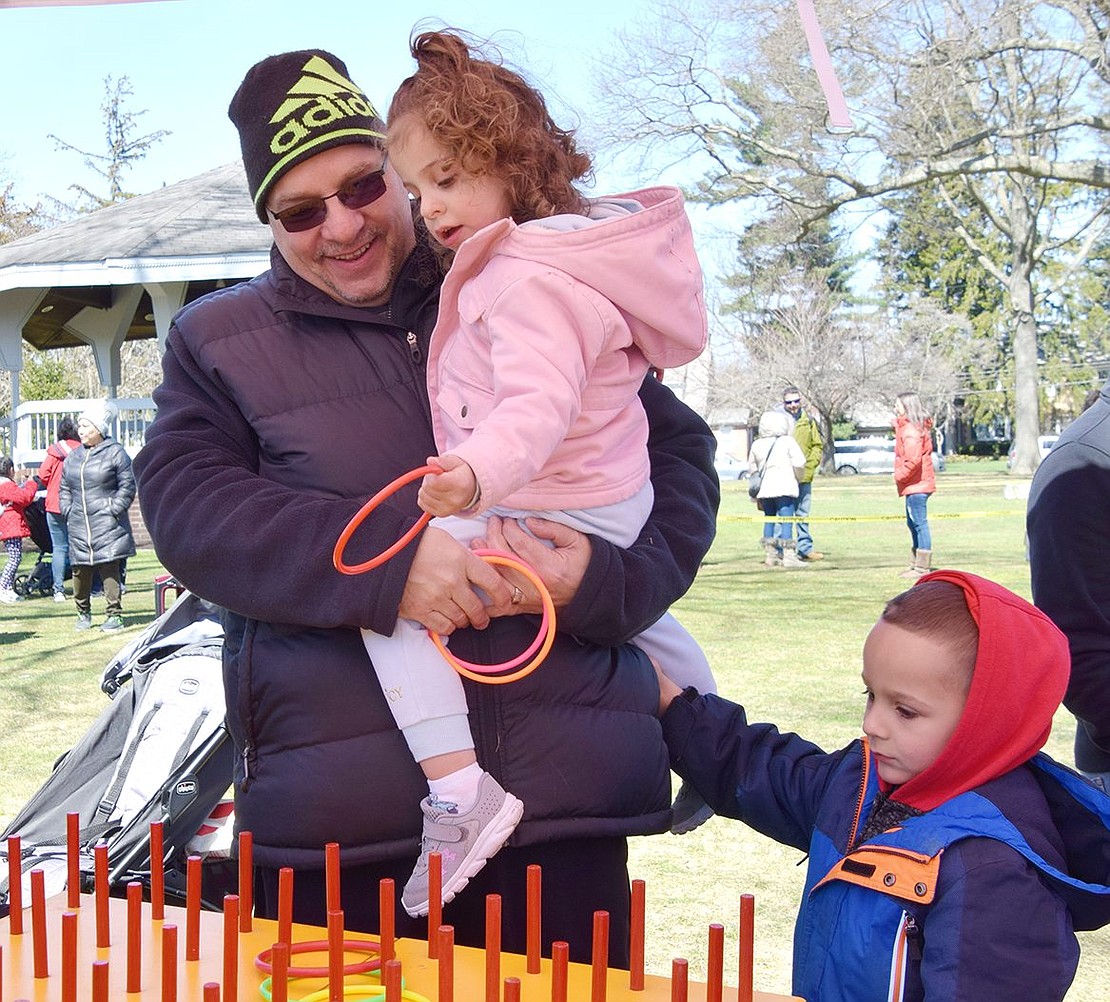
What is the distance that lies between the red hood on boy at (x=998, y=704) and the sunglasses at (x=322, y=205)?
1.10 metres

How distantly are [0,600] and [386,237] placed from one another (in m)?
12.4

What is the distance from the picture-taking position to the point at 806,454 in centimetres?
1525

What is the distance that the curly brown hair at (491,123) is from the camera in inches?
74.7

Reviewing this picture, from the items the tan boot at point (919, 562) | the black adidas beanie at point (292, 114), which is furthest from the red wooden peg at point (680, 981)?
the tan boot at point (919, 562)

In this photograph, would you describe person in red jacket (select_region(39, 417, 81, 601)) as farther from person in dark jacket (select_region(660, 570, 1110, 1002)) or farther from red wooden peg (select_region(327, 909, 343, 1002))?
red wooden peg (select_region(327, 909, 343, 1002))

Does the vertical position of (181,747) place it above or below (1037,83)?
below

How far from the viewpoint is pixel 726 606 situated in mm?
11297

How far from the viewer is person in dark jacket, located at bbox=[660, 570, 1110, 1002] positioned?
172 cm

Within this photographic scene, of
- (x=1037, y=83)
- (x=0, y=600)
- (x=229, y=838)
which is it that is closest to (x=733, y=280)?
(x=1037, y=83)

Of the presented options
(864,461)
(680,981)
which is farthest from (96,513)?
(864,461)

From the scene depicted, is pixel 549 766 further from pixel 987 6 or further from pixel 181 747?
pixel 987 6

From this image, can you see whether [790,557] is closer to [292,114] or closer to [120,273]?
[120,273]

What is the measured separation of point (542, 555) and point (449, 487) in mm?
294

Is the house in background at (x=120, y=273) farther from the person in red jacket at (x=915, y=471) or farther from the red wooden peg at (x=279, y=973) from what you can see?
the red wooden peg at (x=279, y=973)
